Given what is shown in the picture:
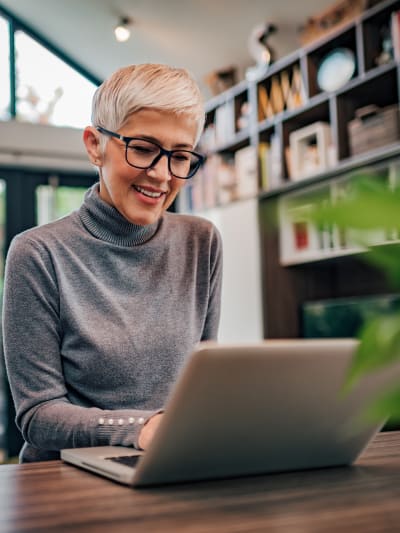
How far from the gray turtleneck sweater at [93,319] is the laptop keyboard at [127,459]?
0.57 ft

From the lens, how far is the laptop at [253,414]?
0.70 m

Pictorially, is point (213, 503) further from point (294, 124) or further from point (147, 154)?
point (294, 124)

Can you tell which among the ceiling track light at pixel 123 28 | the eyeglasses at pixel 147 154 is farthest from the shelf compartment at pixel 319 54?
the eyeglasses at pixel 147 154

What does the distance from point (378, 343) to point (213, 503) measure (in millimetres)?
417

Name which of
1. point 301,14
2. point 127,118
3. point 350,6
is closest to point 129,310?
point 127,118

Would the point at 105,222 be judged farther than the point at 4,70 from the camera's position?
No

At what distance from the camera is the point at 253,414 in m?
0.76

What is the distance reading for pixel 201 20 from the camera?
14.3 ft

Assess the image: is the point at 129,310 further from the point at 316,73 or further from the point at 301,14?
the point at 301,14

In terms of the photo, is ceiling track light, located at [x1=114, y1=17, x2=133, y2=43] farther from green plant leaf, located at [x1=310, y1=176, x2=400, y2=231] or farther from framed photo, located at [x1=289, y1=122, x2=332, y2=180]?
green plant leaf, located at [x1=310, y1=176, x2=400, y2=231]

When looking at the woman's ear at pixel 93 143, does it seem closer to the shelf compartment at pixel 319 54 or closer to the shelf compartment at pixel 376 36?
the shelf compartment at pixel 376 36

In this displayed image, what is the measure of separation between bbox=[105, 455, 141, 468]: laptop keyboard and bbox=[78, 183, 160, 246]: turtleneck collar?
578 mm

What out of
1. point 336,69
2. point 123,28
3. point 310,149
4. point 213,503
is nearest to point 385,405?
point 213,503

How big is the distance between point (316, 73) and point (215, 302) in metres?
2.58
